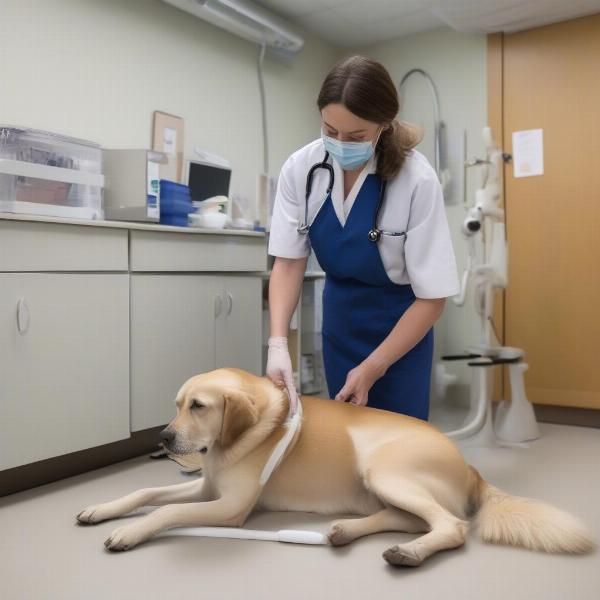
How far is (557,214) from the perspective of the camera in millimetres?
3314

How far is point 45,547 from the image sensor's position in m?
1.56

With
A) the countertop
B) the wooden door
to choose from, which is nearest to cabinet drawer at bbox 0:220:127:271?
the countertop

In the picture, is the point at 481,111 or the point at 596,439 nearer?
the point at 596,439

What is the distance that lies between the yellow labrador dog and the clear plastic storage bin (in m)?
0.93

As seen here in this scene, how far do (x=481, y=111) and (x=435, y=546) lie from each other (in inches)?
110

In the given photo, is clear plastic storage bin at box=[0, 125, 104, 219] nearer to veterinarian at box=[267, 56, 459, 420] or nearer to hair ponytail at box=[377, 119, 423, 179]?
veterinarian at box=[267, 56, 459, 420]

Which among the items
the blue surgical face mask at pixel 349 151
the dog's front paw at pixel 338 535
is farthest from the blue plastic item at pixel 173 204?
the dog's front paw at pixel 338 535

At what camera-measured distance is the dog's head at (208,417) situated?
1500 millimetres

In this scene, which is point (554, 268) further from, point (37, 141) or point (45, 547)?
point (45, 547)

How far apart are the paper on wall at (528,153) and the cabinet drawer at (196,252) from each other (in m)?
1.52

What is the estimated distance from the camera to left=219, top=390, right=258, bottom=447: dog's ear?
60.1 inches

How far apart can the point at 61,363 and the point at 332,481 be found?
0.99 metres

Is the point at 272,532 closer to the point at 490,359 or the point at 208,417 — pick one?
the point at 208,417

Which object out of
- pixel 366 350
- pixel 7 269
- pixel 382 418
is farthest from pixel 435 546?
pixel 7 269
